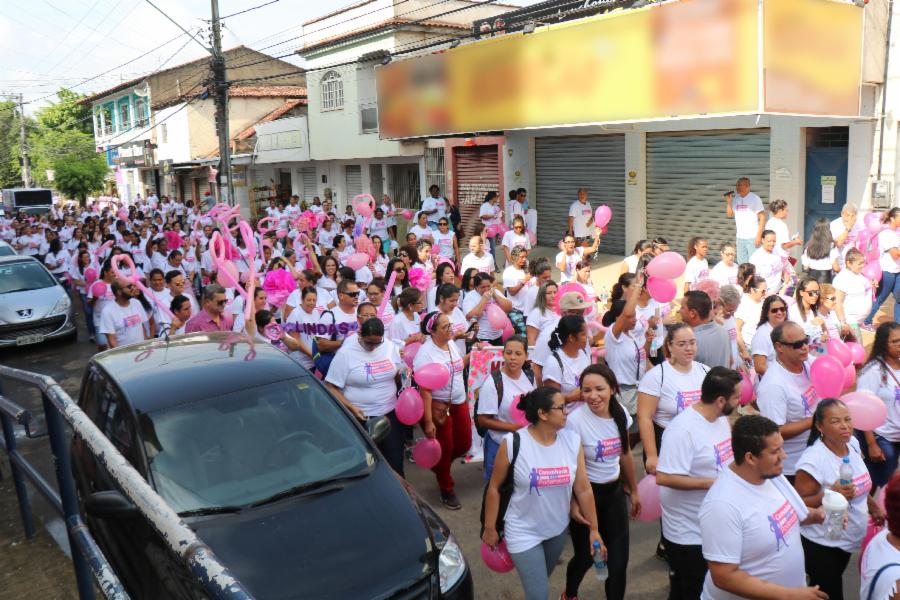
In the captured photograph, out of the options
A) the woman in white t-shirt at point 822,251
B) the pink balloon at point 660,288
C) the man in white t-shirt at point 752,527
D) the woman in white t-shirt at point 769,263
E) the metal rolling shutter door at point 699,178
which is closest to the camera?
the man in white t-shirt at point 752,527

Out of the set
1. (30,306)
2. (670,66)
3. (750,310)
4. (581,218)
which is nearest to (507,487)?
(750,310)

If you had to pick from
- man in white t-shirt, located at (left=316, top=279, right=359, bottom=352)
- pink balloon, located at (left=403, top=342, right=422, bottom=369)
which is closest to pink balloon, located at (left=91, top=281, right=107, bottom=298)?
man in white t-shirt, located at (left=316, top=279, right=359, bottom=352)

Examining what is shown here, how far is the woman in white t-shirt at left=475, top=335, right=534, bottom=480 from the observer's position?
5.15 meters

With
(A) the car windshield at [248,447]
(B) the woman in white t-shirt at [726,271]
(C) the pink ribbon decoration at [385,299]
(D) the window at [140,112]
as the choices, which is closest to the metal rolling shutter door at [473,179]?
(B) the woman in white t-shirt at [726,271]

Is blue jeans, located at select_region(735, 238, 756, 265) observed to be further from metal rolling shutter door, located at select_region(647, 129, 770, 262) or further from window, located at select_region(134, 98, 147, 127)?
window, located at select_region(134, 98, 147, 127)

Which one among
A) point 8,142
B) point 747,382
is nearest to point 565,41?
point 747,382

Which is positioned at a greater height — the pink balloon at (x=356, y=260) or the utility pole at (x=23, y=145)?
the utility pole at (x=23, y=145)

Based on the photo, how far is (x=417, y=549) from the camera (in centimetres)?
377

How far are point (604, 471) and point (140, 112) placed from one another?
45.8 meters

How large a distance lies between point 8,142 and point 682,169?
70.3m

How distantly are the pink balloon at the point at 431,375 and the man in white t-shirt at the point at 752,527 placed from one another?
2814 millimetres

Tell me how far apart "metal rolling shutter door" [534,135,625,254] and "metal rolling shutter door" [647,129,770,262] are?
0.83 metres

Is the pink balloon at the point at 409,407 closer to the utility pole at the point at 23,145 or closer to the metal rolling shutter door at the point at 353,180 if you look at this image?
the metal rolling shutter door at the point at 353,180

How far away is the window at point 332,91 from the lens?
84.6ft
